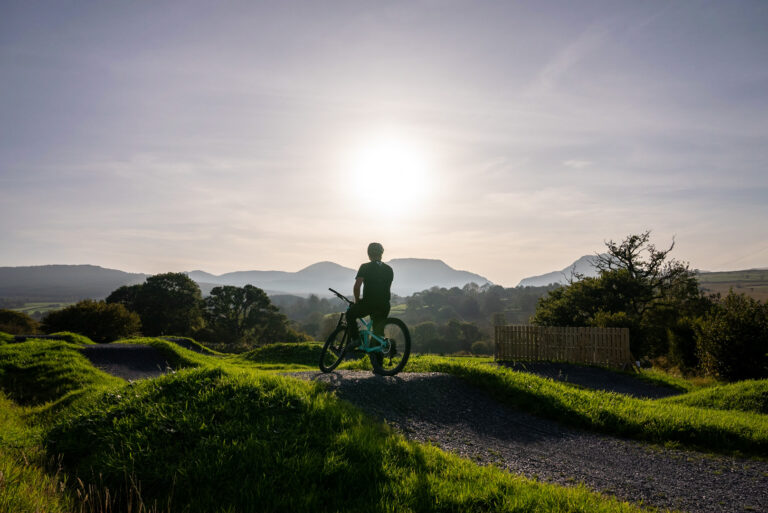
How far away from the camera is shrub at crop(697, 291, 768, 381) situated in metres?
15.5

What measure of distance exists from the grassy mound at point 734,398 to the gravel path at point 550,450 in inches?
213

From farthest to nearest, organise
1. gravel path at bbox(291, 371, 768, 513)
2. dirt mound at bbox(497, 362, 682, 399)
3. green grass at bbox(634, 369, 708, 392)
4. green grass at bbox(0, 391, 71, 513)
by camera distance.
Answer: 1. green grass at bbox(634, 369, 708, 392)
2. dirt mound at bbox(497, 362, 682, 399)
3. gravel path at bbox(291, 371, 768, 513)
4. green grass at bbox(0, 391, 71, 513)

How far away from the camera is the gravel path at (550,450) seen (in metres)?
5.72

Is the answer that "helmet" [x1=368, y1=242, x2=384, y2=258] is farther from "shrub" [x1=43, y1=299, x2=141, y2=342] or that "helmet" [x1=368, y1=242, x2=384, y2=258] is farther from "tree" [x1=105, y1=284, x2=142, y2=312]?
"tree" [x1=105, y1=284, x2=142, y2=312]

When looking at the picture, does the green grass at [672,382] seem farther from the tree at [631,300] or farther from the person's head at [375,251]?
the person's head at [375,251]

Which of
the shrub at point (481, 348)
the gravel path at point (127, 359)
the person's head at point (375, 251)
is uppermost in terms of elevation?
the person's head at point (375, 251)

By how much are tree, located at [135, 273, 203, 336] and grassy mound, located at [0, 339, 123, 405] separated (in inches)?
1021

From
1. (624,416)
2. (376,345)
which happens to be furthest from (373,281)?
(624,416)

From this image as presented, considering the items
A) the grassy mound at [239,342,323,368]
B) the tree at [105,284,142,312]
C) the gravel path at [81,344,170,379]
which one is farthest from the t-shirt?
the tree at [105,284,142,312]

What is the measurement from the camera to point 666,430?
8289mm

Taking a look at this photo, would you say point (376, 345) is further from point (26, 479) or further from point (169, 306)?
point (169, 306)

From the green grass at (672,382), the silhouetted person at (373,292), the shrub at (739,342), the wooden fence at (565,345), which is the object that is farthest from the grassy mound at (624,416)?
the wooden fence at (565,345)

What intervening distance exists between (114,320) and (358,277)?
2582 cm

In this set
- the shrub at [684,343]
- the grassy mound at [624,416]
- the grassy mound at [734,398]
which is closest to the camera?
the grassy mound at [624,416]
